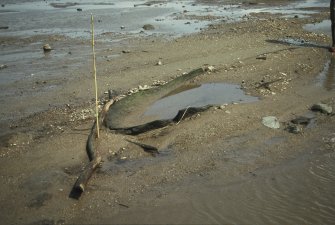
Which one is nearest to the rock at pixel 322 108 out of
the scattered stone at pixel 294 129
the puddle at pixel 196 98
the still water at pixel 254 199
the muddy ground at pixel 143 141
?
the muddy ground at pixel 143 141

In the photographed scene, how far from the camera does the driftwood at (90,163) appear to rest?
5770 mm

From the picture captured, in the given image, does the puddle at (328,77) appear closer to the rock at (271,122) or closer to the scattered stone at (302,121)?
the scattered stone at (302,121)

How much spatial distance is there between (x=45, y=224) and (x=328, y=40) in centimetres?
1539

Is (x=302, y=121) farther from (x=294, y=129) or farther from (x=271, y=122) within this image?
(x=271, y=122)

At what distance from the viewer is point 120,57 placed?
14930mm

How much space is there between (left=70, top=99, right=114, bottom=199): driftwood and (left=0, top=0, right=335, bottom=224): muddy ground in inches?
5.1

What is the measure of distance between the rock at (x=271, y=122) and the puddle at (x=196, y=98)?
1326 millimetres

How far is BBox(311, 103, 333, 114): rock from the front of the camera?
8.53 m

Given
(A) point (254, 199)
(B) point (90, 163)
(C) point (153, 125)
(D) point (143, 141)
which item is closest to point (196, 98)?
(C) point (153, 125)

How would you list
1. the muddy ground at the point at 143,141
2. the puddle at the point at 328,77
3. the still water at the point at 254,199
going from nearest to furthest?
the still water at the point at 254,199
the muddy ground at the point at 143,141
the puddle at the point at 328,77

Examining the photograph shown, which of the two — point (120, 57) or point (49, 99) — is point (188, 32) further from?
point (49, 99)

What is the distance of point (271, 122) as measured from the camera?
26.5 feet

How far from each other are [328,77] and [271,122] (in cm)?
468

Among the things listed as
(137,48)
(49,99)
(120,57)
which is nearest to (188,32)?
→ (137,48)
